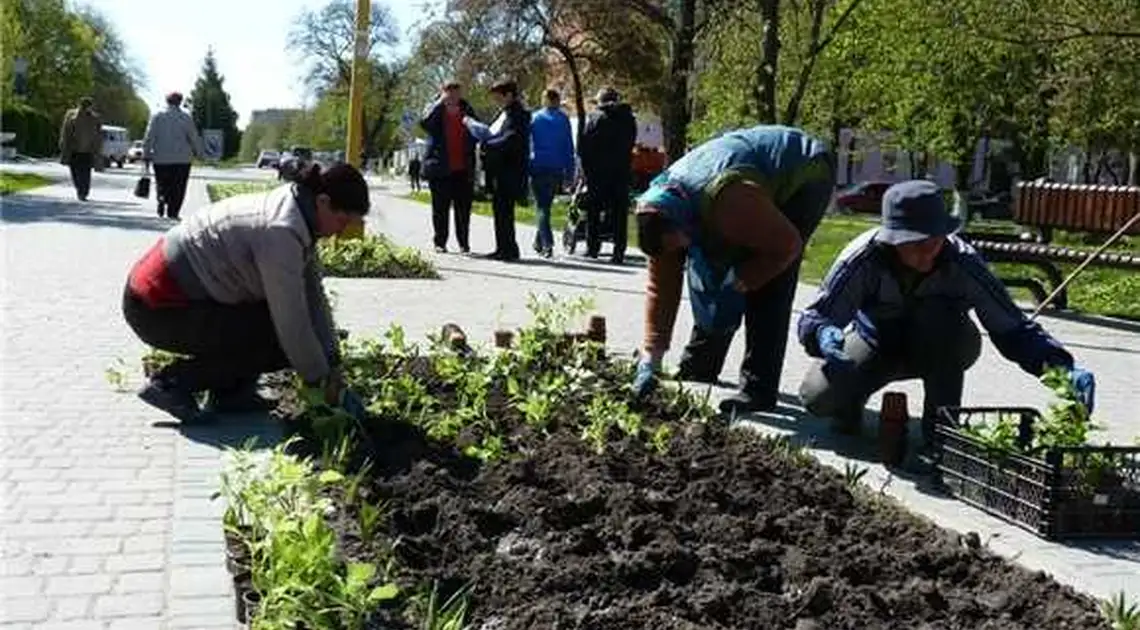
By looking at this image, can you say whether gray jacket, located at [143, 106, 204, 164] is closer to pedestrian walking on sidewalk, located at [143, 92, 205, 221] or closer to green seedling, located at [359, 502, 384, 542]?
pedestrian walking on sidewalk, located at [143, 92, 205, 221]

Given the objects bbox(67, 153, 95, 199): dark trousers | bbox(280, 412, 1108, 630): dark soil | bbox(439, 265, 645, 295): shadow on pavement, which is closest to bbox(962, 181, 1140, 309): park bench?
bbox(439, 265, 645, 295): shadow on pavement

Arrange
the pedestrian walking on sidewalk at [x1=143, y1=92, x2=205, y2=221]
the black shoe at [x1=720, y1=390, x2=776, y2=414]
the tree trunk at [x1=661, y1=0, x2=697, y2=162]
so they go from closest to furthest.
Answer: the black shoe at [x1=720, y1=390, x2=776, y2=414] < the pedestrian walking on sidewalk at [x1=143, y1=92, x2=205, y2=221] < the tree trunk at [x1=661, y1=0, x2=697, y2=162]

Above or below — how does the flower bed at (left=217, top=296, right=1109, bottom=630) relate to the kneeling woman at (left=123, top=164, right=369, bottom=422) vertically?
below

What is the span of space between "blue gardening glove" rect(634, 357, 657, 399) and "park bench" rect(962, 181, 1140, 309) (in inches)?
268

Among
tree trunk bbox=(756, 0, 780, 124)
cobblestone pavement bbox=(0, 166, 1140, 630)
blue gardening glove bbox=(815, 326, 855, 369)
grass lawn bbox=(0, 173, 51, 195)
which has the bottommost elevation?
cobblestone pavement bbox=(0, 166, 1140, 630)

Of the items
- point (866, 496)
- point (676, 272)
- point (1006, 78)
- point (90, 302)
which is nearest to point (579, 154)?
point (90, 302)

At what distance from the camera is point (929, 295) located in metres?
6.10

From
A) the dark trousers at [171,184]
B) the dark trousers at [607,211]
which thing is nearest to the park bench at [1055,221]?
the dark trousers at [607,211]

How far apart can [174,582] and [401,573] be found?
0.66 meters

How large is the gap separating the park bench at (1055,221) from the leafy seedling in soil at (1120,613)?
8646 mm

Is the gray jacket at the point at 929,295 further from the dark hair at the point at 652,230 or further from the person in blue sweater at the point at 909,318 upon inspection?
the dark hair at the point at 652,230

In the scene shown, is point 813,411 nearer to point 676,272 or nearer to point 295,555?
point 676,272

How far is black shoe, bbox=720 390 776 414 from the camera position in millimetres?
6926

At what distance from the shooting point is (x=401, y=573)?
4.04 m
